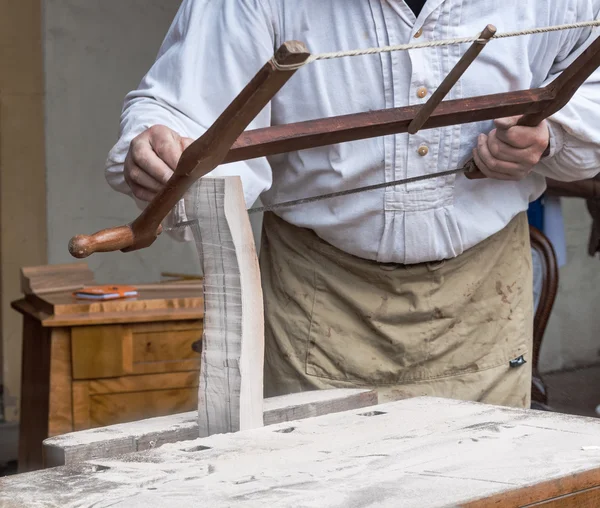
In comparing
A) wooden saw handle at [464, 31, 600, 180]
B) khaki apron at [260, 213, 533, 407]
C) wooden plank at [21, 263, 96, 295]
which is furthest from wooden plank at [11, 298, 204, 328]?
wooden saw handle at [464, 31, 600, 180]

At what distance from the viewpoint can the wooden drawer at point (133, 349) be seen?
266 centimetres

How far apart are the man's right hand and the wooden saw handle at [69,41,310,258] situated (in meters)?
0.13

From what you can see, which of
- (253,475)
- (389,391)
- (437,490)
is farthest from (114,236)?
(389,391)

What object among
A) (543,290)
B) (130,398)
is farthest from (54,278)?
(543,290)

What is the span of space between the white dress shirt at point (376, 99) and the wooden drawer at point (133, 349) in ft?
4.00

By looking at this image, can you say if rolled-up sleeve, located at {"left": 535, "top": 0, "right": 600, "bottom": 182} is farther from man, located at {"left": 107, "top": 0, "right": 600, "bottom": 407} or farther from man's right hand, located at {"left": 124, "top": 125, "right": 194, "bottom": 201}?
man's right hand, located at {"left": 124, "top": 125, "right": 194, "bottom": 201}

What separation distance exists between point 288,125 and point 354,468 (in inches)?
15.7

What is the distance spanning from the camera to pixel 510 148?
1.45 meters

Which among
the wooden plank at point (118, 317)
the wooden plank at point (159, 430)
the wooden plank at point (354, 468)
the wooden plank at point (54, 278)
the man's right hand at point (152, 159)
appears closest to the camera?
the wooden plank at point (354, 468)

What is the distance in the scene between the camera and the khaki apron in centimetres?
156

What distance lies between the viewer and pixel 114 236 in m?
1.11

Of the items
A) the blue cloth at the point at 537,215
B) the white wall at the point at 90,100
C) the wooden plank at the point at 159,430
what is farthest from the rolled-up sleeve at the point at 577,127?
the white wall at the point at 90,100

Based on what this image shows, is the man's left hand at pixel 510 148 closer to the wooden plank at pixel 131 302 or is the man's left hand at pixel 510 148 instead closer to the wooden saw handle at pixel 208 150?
the wooden saw handle at pixel 208 150

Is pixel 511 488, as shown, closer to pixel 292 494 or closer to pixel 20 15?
pixel 292 494
